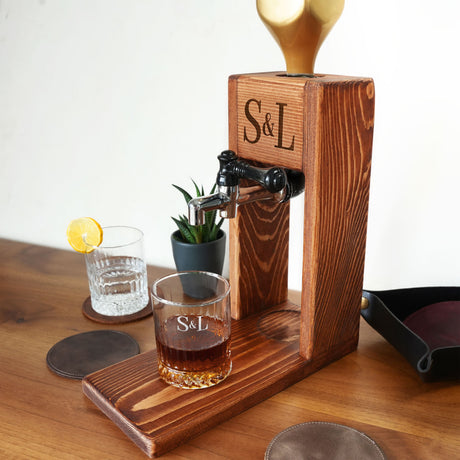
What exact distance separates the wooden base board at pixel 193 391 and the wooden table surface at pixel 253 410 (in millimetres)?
14

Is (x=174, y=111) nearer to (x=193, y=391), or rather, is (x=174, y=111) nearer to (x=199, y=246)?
(x=199, y=246)

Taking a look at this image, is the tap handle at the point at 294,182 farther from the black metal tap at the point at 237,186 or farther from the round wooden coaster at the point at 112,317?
the round wooden coaster at the point at 112,317

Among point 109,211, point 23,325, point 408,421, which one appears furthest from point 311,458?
point 109,211

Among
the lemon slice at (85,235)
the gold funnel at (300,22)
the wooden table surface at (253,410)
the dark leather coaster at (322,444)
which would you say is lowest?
the wooden table surface at (253,410)

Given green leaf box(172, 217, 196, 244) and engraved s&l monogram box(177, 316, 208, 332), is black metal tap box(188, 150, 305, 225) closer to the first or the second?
engraved s&l monogram box(177, 316, 208, 332)

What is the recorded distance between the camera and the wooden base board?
62cm

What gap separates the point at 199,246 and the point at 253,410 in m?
0.30

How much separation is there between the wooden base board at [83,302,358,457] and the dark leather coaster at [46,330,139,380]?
0.19 feet

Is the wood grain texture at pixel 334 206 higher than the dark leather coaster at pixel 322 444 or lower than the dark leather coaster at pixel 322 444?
higher

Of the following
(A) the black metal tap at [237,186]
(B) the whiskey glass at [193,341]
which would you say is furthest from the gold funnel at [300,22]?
(B) the whiskey glass at [193,341]

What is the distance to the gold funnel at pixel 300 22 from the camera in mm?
628

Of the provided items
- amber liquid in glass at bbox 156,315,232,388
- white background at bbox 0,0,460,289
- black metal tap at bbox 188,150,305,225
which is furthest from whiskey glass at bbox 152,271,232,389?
white background at bbox 0,0,460,289

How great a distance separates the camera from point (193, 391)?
675 millimetres

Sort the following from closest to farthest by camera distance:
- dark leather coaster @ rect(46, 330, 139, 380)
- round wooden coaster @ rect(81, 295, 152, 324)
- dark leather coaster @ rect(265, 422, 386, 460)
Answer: dark leather coaster @ rect(265, 422, 386, 460), dark leather coaster @ rect(46, 330, 139, 380), round wooden coaster @ rect(81, 295, 152, 324)
